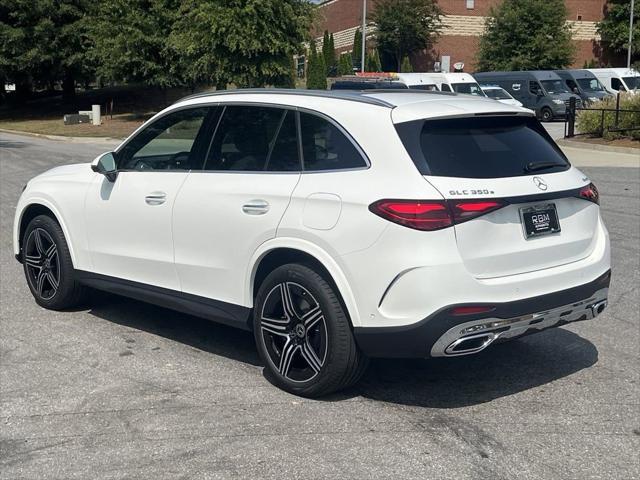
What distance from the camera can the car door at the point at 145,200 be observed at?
5691 mm

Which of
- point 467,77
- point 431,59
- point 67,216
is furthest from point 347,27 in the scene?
point 67,216

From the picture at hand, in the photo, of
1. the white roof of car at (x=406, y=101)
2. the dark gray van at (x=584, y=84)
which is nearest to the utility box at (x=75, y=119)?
the dark gray van at (x=584, y=84)

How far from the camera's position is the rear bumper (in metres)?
4.40

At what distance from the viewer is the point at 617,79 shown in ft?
139

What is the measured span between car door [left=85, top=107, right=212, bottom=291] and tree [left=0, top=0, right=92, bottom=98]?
4052 cm

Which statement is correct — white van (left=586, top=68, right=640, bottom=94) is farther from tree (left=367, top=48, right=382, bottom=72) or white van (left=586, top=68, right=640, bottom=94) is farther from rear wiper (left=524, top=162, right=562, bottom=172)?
rear wiper (left=524, top=162, right=562, bottom=172)

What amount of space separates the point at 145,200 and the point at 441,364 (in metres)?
2.32

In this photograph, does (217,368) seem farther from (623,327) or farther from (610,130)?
(610,130)

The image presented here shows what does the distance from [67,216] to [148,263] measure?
41.4 inches

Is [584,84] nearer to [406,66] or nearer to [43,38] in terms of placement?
[406,66]

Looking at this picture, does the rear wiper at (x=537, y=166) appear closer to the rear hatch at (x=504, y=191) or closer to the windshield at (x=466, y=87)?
the rear hatch at (x=504, y=191)

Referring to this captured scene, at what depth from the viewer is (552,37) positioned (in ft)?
196

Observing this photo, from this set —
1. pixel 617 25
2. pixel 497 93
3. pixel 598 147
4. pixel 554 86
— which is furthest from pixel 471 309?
pixel 617 25

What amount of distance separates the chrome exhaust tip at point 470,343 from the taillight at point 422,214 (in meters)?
0.63
